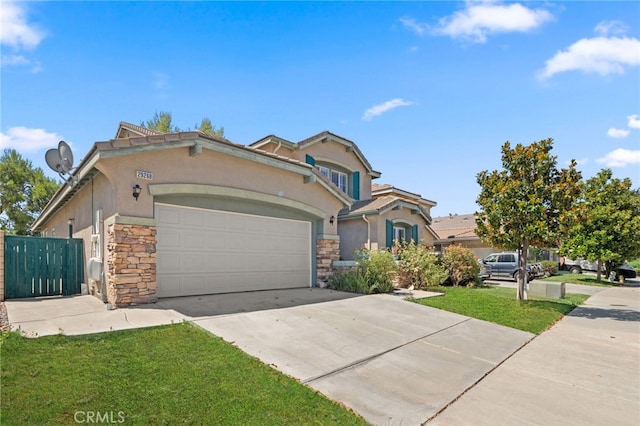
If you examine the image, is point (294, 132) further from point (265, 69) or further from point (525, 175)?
point (525, 175)

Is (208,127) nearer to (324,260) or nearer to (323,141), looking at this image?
(323,141)

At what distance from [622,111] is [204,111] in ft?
91.2

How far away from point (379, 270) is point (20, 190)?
3103cm

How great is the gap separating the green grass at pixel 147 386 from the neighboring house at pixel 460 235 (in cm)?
2211

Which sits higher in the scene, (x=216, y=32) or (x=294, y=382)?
(x=216, y=32)

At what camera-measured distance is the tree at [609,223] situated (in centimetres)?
1888

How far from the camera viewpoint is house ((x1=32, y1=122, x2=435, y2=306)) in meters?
7.73

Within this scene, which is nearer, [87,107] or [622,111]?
[622,111]

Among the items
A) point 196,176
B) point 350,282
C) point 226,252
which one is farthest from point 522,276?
point 196,176

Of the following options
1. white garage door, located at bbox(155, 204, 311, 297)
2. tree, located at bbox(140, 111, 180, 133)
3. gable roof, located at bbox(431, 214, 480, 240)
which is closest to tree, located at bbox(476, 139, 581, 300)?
white garage door, located at bbox(155, 204, 311, 297)

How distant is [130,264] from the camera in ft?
25.1

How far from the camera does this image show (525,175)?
10.2m

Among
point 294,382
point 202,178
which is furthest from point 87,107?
point 294,382

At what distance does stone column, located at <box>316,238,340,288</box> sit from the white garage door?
33 cm
